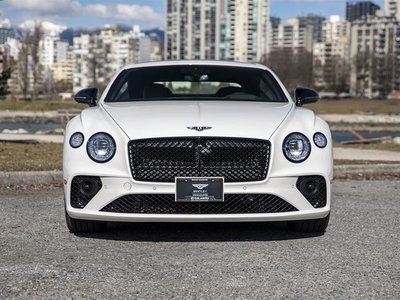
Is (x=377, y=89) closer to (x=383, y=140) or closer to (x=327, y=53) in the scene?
(x=327, y=53)

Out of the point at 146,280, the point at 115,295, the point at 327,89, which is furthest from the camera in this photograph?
the point at 327,89

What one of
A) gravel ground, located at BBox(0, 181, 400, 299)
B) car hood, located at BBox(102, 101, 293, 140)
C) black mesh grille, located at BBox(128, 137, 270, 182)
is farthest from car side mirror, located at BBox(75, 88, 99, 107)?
black mesh grille, located at BBox(128, 137, 270, 182)

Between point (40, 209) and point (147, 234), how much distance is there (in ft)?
5.56

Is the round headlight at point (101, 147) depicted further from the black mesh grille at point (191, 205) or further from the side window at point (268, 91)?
the side window at point (268, 91)

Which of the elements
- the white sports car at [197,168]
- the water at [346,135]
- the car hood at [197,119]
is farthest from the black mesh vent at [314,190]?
the water at [346,135]

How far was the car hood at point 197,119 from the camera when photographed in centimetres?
488

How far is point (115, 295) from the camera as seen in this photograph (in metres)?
3.62

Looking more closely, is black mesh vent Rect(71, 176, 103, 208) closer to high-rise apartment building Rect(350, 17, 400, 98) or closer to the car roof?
the car roof

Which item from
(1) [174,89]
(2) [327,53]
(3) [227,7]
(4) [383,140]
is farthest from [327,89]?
(1) [174,89]

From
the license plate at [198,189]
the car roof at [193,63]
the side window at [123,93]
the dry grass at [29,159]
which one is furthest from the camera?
→ the dry grass at [29,159]

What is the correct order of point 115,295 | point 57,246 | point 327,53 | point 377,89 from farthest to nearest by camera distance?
1. point 327,53
2. point 377,89
3. point 57,246
4. point 115,295

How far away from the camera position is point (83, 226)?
525 cm

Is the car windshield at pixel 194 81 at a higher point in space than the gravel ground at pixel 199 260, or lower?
higher

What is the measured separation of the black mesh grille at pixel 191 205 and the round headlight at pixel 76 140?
1.73ft
